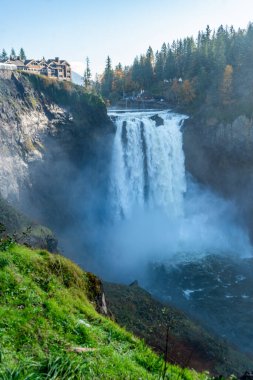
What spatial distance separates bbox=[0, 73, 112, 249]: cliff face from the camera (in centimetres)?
3806

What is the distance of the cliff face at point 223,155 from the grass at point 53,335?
41441 millimetres

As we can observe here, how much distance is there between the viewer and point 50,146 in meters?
43.9

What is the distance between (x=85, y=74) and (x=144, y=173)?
65476 mm

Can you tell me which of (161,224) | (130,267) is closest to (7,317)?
(130,267)

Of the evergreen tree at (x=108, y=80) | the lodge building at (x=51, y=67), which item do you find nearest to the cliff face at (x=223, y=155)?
the lodge building at (x=51, y=67)

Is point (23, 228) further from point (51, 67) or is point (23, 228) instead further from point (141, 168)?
point (51, 67)

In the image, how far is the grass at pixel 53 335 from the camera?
6781 millimetres

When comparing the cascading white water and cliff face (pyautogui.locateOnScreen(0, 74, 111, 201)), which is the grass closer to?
cliff face (pyautogui.locateOnScreen(0, 74, 111, 201))

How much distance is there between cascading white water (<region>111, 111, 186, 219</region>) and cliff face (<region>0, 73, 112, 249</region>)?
2.10m

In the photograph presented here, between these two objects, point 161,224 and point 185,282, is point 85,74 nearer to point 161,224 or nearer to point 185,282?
point 161,224

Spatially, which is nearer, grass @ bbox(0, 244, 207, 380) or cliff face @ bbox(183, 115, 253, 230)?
grass @ bbox(0, 244, 207, 380)

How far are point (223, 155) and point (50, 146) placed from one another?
81.8 feet

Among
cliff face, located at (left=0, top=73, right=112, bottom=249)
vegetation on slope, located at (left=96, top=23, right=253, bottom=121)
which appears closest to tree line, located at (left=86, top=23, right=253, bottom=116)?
vegetation on slope, located at (left=96, top=23, right=253, bottom=121)

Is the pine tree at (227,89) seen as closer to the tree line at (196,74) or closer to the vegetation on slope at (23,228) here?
the tree line at (196,74)
